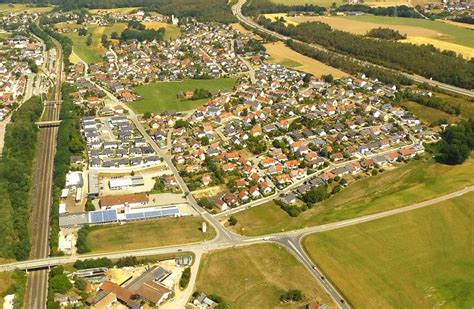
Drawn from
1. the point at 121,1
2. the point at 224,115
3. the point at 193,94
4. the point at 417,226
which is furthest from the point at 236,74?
the point at 121,1

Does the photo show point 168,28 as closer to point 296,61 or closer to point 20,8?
point 296,61

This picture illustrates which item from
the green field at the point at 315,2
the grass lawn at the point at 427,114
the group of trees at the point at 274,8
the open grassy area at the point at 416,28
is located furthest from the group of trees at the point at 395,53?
the green field at the point at 315,2

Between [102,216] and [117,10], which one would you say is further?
[117,10]

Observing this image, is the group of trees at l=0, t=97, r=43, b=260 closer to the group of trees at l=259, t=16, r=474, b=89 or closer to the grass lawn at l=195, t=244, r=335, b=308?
the grass lawn at l=195, t=244, r=335, b=308

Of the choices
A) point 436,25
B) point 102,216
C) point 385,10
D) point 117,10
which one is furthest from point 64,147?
point 385,10

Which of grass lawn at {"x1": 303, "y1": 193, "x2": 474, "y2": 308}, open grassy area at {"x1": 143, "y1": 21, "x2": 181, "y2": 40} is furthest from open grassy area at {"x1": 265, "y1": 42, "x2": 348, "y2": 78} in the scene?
grass lawn at {"x1": 303, "y1": 193, "x2": 474, "y2": 308}

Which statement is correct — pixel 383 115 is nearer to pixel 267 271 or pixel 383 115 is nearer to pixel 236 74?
pixel 236 74
